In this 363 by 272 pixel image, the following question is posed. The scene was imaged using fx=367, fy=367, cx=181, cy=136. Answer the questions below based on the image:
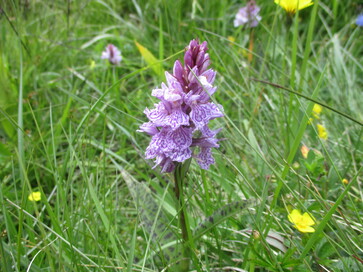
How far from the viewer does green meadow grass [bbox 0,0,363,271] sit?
1123 mm

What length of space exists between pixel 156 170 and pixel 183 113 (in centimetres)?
42

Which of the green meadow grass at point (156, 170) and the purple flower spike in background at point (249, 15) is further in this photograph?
the purple flower spike in background at point (249, 15)

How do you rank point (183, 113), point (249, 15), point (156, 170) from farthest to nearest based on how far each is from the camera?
point (249, 15) → point (156, 170) → point (183, 113)

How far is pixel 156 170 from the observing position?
1.45m

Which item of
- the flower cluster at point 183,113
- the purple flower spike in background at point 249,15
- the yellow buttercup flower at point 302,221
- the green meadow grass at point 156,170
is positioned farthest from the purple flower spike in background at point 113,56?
the yellow buttercup flower at point 302,221

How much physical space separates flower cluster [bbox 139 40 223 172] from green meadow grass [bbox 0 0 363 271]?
13 cm

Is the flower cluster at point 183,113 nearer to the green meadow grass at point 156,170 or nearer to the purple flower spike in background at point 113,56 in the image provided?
the green meadow grass at point 156,170

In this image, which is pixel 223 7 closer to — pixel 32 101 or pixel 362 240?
pixel 32 101

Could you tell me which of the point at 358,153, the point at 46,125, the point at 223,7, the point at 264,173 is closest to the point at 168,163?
the point at 264,173

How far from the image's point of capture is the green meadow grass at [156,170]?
112 centimetres

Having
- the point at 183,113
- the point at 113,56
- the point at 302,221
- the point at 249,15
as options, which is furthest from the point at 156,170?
the point at 249,15

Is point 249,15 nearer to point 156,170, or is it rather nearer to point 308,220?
point 156,170

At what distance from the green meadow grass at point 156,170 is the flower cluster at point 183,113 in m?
0.13

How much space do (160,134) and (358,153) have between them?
3.59 ft
